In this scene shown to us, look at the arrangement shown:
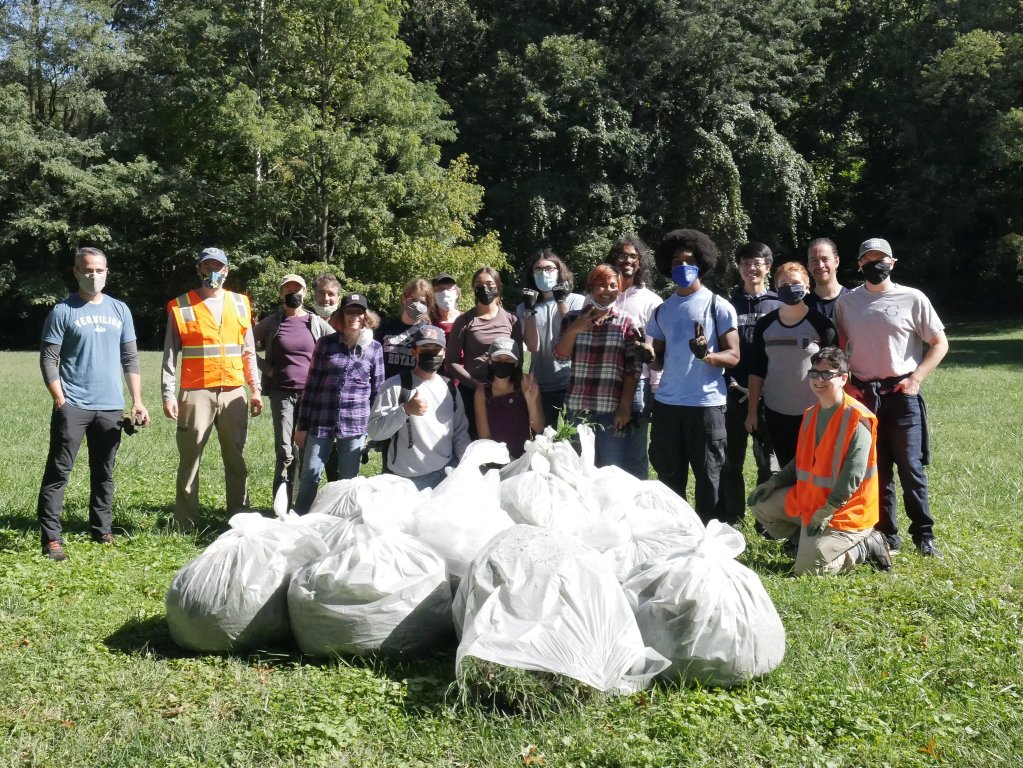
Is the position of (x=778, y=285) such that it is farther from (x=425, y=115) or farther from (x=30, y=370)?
(x=425, y=115)

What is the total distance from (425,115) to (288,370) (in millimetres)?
25825

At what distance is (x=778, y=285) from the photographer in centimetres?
624

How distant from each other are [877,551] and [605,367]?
75.3 inches

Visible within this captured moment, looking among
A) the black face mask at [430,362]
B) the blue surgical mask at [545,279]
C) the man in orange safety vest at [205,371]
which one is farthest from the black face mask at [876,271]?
the man in orange safety vest at [205,371]

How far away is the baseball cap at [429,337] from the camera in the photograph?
6.08m

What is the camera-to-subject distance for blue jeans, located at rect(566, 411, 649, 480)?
6176mm

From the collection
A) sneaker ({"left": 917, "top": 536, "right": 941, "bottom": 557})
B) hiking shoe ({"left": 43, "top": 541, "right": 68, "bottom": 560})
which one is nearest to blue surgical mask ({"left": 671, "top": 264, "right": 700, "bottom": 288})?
sneaker ({"left": 917, "top": 536, "right": 941, "bottom": 557})

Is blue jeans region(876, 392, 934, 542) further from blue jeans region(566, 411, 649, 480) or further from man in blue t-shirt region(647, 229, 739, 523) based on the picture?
blue jeans region(566, 411, 649, 480)

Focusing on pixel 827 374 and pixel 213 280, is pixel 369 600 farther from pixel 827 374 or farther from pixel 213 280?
pixel 213 280

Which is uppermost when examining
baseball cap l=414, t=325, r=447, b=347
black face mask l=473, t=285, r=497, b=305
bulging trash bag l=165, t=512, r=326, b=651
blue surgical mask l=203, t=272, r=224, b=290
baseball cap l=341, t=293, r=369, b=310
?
blue surgical mask l=203, t=272, r=224, b=290

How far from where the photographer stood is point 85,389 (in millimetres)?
6230

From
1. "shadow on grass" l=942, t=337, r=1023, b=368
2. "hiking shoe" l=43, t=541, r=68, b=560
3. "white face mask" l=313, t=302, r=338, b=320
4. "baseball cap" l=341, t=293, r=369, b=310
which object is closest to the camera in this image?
"hiking shoe" l=43, t=541, r=68, b=560

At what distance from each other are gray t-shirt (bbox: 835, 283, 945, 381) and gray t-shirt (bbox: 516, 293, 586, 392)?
175 centimetres

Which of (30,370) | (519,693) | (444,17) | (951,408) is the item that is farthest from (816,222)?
(519,693)
